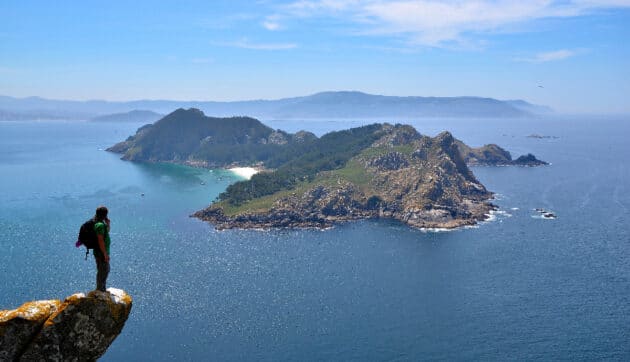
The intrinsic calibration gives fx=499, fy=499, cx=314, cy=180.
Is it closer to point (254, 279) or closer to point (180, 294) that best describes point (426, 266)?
point (254, 279)

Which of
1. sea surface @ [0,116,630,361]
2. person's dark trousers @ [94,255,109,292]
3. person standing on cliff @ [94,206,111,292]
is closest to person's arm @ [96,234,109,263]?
person standing on cliff @ [94,206,111,292]

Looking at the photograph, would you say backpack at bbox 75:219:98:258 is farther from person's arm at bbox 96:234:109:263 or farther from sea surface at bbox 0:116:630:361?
sea surface at bbox 0:116:630:361

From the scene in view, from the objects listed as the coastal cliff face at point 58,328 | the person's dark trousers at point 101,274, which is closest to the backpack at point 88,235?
the person's dark trousers at point 101,274

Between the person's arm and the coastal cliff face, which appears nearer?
the coastal cliff face

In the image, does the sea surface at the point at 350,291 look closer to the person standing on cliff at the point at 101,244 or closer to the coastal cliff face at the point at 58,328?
the person standing on cliff at the point at 101,244

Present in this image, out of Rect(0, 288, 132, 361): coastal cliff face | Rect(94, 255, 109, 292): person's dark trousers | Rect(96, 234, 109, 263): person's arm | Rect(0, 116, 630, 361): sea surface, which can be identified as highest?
Rect(96, 234, 109, 263): person's arm

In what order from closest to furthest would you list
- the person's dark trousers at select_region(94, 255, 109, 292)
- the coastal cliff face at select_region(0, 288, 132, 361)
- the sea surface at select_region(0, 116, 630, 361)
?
the coastal cliff face at select_region(0, 288, 132, 361) < the person's dark trousers at select_region(94, 255, 109, 292) < the sea surface at select_region(0, 116, 630, 361)

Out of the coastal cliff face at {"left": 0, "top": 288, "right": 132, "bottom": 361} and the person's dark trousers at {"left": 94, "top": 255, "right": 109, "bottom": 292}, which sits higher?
the person's dark trousers at {"left": 94, "top": 255, "right": 109, "bottom": 292}

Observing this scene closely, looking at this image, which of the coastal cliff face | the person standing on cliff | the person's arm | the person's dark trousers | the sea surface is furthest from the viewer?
the sea surface
